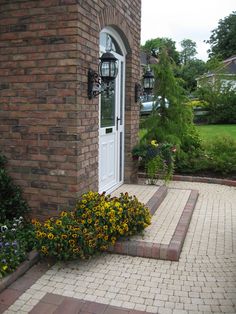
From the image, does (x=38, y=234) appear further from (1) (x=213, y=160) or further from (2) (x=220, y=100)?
(2) (x=220, y=100)

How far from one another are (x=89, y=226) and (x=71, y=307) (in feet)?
3.21

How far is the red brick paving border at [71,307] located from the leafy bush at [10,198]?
1.47 meters

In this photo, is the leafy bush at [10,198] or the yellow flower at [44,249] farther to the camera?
the leafy bush at [10,198]

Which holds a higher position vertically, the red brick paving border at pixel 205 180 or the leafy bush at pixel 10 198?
the leafy bush at pixel 10 198

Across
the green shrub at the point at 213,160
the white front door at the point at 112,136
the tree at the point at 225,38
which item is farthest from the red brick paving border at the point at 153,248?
the tree at the point at 225,38

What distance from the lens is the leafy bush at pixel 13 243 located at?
131 inches

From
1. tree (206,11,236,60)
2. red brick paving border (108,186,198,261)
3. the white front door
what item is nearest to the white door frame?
the white front door

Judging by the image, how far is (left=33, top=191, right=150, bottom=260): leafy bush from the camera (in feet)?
11.6

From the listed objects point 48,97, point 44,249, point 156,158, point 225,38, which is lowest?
point 44,249

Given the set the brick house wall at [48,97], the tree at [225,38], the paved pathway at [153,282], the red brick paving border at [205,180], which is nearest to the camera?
the paved pathway at [153,282]

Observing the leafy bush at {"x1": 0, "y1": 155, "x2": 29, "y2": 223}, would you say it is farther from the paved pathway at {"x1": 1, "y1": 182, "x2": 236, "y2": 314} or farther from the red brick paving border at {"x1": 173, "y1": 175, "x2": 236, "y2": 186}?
the red brick paving border at {"x1": 173, "y1": 175, "x2": 236, "y2": 186}

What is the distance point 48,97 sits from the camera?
412 centimetres

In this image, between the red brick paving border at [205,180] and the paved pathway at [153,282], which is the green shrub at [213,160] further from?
the paved pathway at [153,282]

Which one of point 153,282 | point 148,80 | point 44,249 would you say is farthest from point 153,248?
point 148,80
